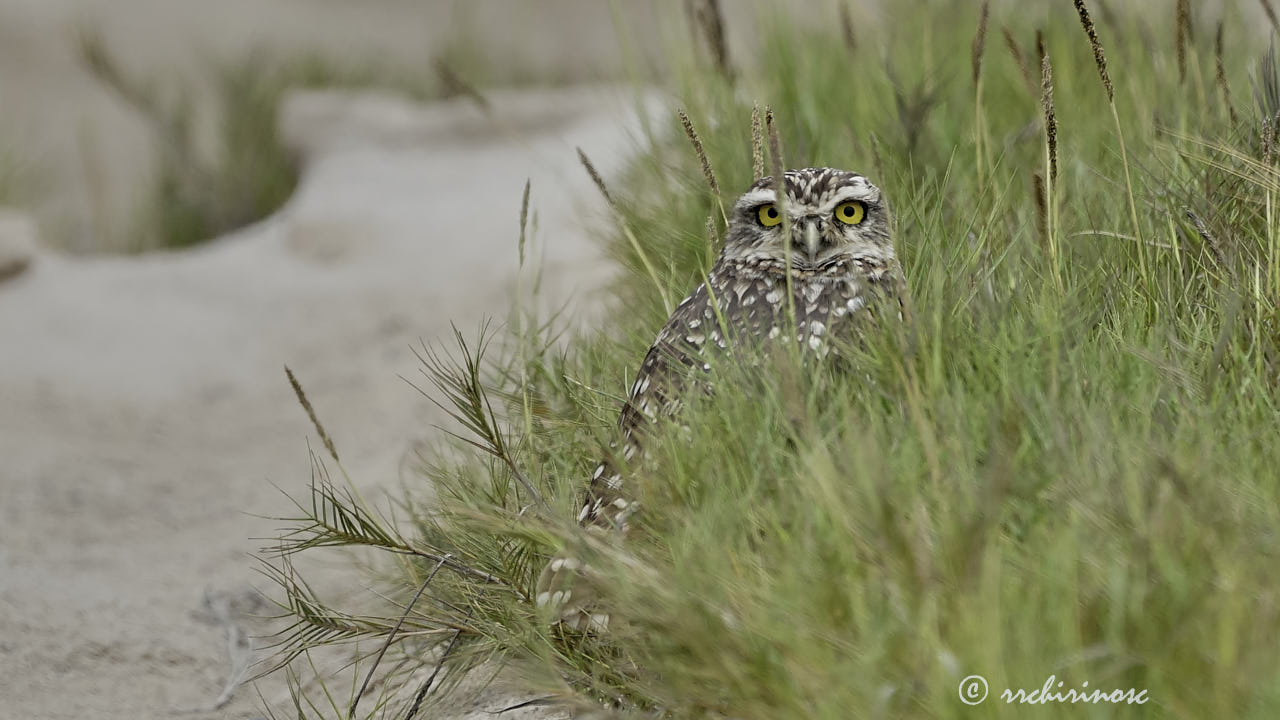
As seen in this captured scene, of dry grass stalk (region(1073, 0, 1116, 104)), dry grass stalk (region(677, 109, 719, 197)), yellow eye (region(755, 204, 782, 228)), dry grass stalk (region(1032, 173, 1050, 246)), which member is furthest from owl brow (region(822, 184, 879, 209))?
dry grass stalk (region(1073, 0, 1116, 104))

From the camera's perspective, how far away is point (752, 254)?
Answer: 242 cm

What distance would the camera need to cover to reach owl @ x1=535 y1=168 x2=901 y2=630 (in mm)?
2000

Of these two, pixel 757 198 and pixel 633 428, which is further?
pixel 757 198

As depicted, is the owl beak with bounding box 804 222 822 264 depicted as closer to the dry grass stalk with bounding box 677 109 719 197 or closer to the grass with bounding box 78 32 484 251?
the dry grass stalk with bounding box 677 109 719 197

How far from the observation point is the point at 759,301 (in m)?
2.33

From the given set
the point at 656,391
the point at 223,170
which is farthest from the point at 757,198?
the point at 223,170

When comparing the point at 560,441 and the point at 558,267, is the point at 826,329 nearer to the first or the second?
the point at 560,441

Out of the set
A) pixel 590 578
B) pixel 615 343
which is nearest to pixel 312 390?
pixel 615 343

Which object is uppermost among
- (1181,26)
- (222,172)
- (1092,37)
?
(1092,37)

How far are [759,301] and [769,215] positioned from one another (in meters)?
0.21

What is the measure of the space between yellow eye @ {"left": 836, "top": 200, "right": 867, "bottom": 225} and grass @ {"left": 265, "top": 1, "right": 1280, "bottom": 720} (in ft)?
0.45

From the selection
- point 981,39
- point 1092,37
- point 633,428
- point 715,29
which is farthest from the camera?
point 715,29

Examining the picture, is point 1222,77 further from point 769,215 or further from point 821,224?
point 769,215

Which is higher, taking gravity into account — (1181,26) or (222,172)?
(1181,26)
